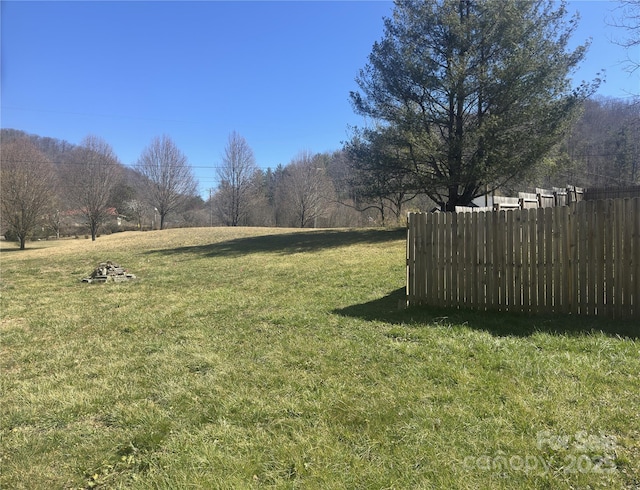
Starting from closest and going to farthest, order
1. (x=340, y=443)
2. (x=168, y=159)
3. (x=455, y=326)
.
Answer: (x=340, y=443) → (x=455, y=326) → (x=168, y=159)

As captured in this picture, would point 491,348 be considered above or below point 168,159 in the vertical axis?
below

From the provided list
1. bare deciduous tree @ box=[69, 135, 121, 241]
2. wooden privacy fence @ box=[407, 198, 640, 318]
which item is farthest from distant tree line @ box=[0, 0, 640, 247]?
bare deciduous tree @ box=[69, 135, 121, 241]

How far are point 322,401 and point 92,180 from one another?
36458 mm

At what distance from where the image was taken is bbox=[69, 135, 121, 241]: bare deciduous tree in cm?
3297

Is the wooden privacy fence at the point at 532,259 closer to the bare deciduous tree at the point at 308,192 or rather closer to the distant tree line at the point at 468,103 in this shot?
the distant tree line at the point at 468,103

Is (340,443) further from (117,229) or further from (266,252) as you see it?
(117,229)

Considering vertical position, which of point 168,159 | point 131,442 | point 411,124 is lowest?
point 131,442

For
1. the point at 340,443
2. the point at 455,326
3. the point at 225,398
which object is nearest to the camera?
the point at 340,443

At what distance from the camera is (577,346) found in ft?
12.8

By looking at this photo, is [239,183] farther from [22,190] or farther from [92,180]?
[22,190]

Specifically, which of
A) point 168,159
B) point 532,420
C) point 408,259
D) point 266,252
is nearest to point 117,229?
point 168,159

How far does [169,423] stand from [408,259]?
441 cm

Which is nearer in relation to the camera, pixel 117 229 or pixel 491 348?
pixel 491 348

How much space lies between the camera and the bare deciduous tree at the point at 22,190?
91.6 feet
